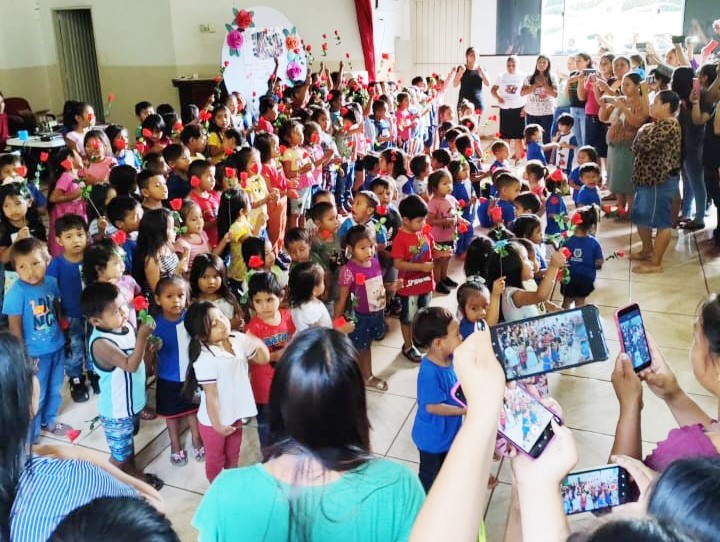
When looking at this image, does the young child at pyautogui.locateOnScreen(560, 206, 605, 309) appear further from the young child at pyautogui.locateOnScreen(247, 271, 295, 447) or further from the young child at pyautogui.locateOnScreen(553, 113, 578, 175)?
the young child at pyautogui.locateOnScreen(553, 113, 578, 175)

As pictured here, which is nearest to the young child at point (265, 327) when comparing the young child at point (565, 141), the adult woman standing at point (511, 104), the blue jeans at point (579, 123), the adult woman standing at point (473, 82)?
the young child at point (565, 141)

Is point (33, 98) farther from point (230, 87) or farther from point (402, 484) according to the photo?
point (402, 484)

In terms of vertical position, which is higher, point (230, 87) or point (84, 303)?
point (230, 87)

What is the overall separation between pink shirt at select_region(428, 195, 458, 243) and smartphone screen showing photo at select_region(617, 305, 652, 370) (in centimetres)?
260

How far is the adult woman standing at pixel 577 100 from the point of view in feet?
24.2

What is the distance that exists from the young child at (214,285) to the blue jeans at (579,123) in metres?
5.68

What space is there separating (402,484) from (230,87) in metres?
6.84

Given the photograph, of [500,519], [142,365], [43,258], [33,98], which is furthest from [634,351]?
[33,98]

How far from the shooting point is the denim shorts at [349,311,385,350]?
317 cm

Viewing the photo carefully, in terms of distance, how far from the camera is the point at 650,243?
4.96 meters

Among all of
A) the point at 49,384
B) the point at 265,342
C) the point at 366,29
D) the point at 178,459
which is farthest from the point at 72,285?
the point at 366,29

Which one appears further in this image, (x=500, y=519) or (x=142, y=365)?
(x=142, y=365)

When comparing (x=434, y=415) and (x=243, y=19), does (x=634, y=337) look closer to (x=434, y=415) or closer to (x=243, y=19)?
(x=434, y=415)

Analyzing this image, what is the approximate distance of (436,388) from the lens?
7.40 feet
